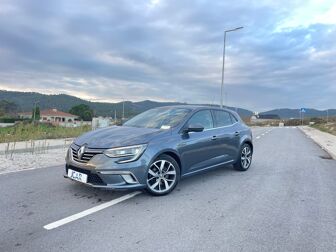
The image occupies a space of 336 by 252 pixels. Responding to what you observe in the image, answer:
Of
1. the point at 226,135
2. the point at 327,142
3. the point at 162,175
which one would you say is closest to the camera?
the point at 162,175

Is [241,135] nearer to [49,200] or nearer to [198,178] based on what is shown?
[198,178]

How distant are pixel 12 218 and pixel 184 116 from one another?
11.3 ft

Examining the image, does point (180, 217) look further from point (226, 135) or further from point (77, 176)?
point (226, 135)

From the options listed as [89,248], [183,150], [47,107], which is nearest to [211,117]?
[183,150]

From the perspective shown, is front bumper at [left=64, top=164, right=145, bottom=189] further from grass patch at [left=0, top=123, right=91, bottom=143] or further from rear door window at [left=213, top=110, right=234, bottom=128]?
grass patch at [left=0, top=123, right=91, bottom=143]

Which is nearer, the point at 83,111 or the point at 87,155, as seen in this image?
the point at 87,155

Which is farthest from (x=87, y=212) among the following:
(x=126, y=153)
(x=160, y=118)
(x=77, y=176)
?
(x=160, y=118)

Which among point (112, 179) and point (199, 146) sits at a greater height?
point (199, 146)

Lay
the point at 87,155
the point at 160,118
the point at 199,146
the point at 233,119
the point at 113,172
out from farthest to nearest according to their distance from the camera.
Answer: the point at 233,119, the point at 160,118, the point at 199,146, the point at 87,155, the point at 113,172

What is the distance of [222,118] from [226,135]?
0.44m

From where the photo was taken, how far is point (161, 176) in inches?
→ 219

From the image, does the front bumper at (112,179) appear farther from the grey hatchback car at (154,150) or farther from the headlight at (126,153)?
the headlight at (126,153)

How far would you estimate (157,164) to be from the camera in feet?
18.0

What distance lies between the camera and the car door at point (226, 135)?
23.2 ft
